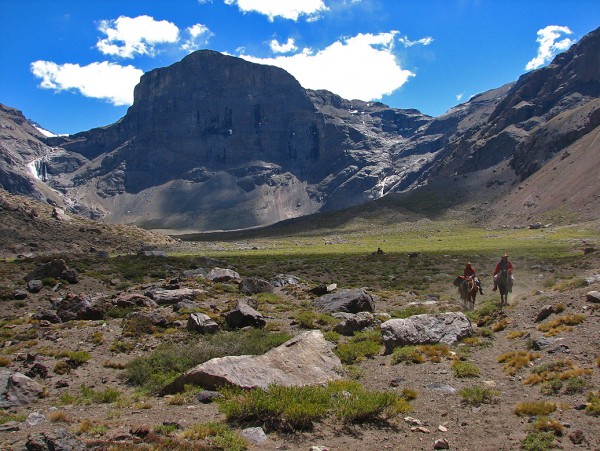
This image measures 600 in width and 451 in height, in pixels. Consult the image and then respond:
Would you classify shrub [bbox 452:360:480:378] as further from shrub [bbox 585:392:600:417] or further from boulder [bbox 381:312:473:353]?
shrub [bbox 585:392:600:417]

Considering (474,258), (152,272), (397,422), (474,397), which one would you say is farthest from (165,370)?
(474,258)

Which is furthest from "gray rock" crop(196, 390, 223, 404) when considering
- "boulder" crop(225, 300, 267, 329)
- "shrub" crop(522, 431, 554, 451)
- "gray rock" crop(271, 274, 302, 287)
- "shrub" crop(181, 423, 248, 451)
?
"gray rock" crop(271, 274, 302, 287)


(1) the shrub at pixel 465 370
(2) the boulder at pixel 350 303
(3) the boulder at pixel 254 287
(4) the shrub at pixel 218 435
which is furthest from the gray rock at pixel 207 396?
(3) the boulder at pixel 254 287

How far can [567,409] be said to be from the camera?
10195 millimetres

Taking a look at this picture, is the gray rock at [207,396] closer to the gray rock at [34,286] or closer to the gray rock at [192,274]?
the gray rock at [34,286]

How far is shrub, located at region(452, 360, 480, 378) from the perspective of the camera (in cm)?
1345

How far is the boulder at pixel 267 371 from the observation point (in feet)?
40.4

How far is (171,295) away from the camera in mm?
26906

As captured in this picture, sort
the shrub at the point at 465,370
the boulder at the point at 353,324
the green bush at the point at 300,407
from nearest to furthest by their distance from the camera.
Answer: the green bush at the point at 300,407 → the shrub at the point at 465,370 → the boulder at the point at 353,324

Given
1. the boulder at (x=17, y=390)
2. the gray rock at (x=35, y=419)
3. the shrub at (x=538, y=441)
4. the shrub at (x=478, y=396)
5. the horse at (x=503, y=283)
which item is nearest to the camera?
the shrub at (x=538, y=441)

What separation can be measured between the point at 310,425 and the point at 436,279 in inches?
1206

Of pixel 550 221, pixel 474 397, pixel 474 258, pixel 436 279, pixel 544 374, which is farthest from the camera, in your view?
pixel 550 221

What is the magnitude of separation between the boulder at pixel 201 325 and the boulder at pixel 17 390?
292 inches

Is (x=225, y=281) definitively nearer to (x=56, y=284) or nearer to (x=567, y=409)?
(x=56, y=284)
